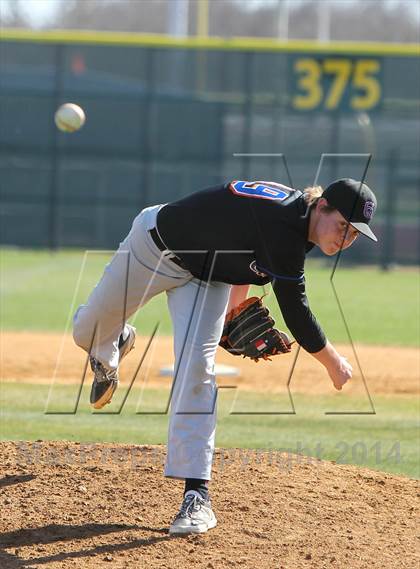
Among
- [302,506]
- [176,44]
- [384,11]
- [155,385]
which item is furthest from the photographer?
[384,11]

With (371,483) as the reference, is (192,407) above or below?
above

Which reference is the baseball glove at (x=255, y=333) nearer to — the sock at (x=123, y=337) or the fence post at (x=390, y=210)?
the sock at (x=123, y=337)

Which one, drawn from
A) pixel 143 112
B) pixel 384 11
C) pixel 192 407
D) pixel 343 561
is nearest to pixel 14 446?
pixel 192 407

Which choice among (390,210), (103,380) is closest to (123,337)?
(103,380)

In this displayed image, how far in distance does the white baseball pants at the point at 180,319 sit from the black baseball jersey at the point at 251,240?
0.35ft

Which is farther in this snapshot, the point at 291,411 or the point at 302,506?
the point at 291,411

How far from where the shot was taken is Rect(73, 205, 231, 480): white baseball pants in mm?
4168

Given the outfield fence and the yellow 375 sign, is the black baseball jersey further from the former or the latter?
the yellow 375 sign

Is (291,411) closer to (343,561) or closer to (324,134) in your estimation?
(343,561)

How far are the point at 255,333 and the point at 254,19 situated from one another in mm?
53753

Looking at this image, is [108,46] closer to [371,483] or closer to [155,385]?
[155,385]

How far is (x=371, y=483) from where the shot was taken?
4.99m

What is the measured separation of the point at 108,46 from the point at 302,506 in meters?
14.7

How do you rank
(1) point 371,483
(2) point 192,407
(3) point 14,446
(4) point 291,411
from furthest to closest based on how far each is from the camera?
(4) point 291,411
(3) point 14,446
(1) point 371,483
(2) point 192,407
